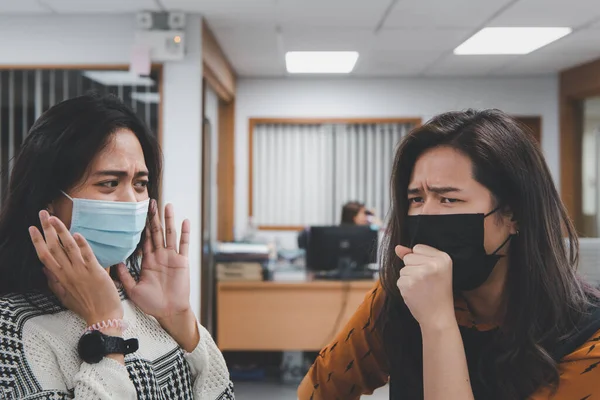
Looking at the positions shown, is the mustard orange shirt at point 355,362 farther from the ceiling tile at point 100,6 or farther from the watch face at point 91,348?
the ceiling tile at point 100,6

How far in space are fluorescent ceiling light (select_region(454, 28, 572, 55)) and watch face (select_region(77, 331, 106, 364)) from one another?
429cm

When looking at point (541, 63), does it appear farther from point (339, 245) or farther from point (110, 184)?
point (110, 184)

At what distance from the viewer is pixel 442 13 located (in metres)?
4.20

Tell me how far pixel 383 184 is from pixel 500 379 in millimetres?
5711

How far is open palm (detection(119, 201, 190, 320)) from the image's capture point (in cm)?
133

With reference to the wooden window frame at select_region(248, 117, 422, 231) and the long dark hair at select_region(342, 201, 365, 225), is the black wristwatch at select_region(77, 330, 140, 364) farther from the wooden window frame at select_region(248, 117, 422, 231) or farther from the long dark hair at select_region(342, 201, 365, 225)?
the wooden window frame at select_region(248, 117, 422, 231)

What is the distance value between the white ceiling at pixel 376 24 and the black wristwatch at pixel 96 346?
3.26m

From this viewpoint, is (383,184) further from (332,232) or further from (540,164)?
(540,164)

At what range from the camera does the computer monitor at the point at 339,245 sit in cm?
471

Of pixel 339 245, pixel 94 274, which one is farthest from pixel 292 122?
pixel 94 274

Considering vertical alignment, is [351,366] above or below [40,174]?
below

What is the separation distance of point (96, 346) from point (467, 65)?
5658mm

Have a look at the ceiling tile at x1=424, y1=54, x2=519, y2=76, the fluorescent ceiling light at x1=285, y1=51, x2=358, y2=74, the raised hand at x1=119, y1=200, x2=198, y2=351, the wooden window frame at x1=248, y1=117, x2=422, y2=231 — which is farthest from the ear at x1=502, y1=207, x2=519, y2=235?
the wooden window frame at x1=248, y1=117, x2=422, y2=231

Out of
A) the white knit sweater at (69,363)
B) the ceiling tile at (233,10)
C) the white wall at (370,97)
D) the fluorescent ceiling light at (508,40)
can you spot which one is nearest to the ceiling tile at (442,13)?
the fluorescent ceiling light at (508,40)
